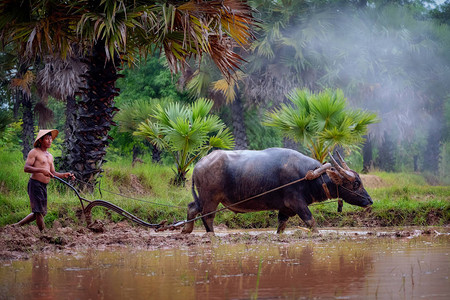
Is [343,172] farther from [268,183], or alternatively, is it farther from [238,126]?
[238,126]

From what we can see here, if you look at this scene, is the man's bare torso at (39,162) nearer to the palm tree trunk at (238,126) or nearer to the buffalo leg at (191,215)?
the buffalo leg at (191,215)

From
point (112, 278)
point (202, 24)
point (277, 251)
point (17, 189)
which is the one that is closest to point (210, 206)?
point (277, 251)

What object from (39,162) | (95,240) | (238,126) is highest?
(238,126)

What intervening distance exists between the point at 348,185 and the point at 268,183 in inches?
50.7

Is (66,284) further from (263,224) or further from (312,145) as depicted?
(312,145)

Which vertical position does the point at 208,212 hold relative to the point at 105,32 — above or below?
below

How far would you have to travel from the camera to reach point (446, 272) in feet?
17.2

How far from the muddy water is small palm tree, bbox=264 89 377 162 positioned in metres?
5.20

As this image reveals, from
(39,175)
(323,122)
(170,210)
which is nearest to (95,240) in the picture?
(39,175)

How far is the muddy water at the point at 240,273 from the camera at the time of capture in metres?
4.38

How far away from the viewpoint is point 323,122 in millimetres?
12875

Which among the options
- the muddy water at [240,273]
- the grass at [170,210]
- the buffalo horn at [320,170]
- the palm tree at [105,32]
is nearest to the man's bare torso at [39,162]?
the grass at [170,210]

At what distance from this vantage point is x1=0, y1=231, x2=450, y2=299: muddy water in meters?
4.38

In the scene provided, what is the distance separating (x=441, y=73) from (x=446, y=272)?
2249 centimetres
